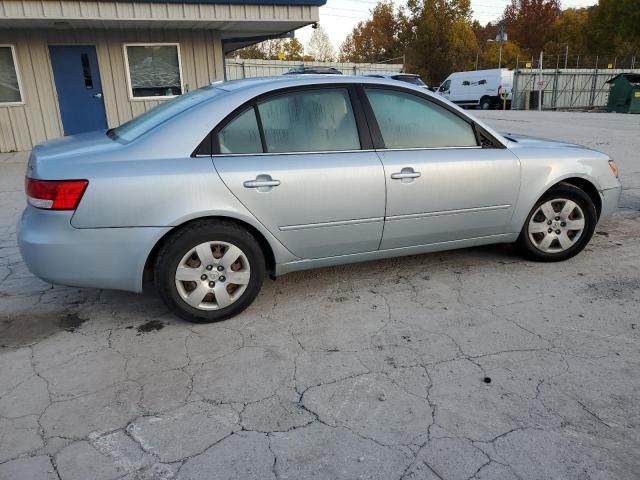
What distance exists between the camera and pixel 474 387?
2654mm

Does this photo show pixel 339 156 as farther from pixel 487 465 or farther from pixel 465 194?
pixel 487 465

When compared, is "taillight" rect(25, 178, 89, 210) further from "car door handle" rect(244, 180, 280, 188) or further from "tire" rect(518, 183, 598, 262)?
"tire" rect(518, 183, 598, 262)

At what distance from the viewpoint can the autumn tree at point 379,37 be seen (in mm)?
57781

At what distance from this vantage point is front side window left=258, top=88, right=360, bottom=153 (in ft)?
11.2

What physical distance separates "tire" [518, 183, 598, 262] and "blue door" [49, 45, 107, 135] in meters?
9.96

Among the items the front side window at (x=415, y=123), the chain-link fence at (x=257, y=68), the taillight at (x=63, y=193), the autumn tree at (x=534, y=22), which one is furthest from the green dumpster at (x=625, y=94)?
the autumn tree at (x=534, y=22)

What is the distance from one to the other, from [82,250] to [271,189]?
1212 millimetres

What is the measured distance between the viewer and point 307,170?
337cm

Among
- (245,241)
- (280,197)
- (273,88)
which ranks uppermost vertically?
(273,88)

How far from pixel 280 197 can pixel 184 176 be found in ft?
2.05

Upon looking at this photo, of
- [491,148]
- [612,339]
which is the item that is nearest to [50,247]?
[491,148]

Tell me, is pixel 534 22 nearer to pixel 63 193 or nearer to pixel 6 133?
pixel 6 133

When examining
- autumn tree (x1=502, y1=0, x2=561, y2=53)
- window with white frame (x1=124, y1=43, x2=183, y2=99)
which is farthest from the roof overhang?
autumn tree (x1=502, y1=0, x2=561, y2=53)

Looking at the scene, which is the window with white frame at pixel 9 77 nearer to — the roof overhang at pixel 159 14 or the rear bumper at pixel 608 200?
the roof overhang at pixel 159 14
